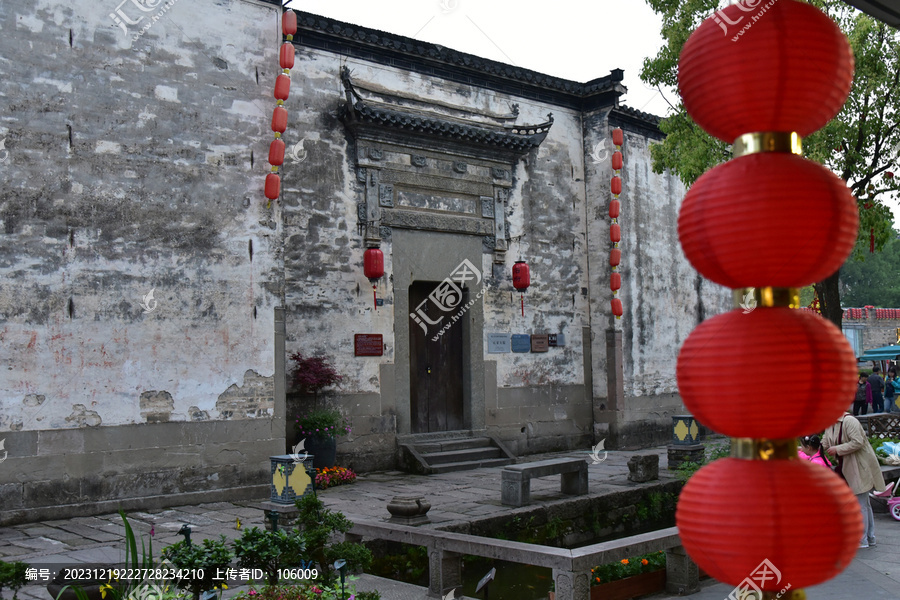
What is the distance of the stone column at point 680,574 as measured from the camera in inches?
222

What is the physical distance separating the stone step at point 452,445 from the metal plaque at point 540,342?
71.0 inches

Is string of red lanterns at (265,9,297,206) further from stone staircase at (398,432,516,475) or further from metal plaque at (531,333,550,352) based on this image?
metal plaque at (531,333,550,352)

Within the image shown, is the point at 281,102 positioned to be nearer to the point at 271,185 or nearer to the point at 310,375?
the point at 271,185

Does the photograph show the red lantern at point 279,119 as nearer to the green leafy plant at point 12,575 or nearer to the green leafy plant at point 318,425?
the green leafy plant at point 318,425

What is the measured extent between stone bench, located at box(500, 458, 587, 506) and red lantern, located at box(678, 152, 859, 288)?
243 inches

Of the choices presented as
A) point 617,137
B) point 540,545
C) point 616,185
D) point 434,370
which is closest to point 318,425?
point 434,370

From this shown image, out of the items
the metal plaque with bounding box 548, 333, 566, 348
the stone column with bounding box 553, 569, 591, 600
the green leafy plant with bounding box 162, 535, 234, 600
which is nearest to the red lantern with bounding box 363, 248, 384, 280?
the metal plaque with bounding box 548, 333, 566, 348

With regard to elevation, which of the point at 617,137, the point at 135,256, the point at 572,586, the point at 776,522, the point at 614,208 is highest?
the point at 617,137

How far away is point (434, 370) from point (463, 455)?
1.35 m

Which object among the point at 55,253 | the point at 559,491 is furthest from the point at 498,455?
the point at 55,253

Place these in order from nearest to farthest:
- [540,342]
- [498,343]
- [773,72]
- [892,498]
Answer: [773,72]
[892,498]
[498,343]
[540,342]

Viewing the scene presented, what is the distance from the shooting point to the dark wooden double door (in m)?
11.2

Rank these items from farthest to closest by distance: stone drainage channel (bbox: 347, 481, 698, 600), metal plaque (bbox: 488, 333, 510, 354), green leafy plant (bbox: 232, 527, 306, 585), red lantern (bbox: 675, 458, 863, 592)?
metal plaque (bbox: 488, 333, 510, 354) → stone drainage channel (bbox: 347, 481, 698, 600) → green leafy plant (bbox: 232, 527, 306, 585) → red lantern (bbox: 675, 458, 863, 592)

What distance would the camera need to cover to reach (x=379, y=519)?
7137mm
